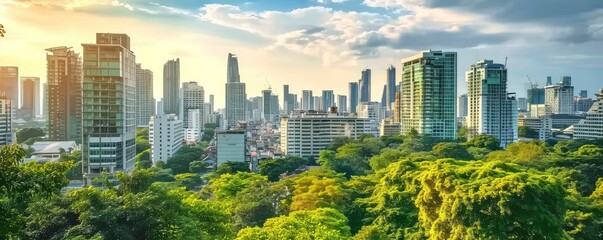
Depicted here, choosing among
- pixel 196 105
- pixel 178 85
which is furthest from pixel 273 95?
pixel 196 105

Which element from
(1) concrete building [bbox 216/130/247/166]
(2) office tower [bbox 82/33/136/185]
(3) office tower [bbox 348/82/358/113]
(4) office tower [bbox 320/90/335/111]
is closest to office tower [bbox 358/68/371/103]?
(3) office tower [bbox 348/82/358/113]

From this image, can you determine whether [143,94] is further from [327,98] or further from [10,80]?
[327,98]

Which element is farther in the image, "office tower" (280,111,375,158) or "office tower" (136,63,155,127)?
"office tower" (136,63,155,127)

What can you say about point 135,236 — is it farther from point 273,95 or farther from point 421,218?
point 273,95

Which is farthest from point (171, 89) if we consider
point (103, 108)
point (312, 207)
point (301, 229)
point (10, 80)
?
point (301, 229)

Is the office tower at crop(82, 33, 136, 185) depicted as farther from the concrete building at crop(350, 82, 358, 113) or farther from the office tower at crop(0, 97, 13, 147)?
the concrete building at crop(350, 82, 358, 113)

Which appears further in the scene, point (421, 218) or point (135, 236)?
point (421, 218)

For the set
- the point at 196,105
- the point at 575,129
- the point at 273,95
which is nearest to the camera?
the point at 575,129
